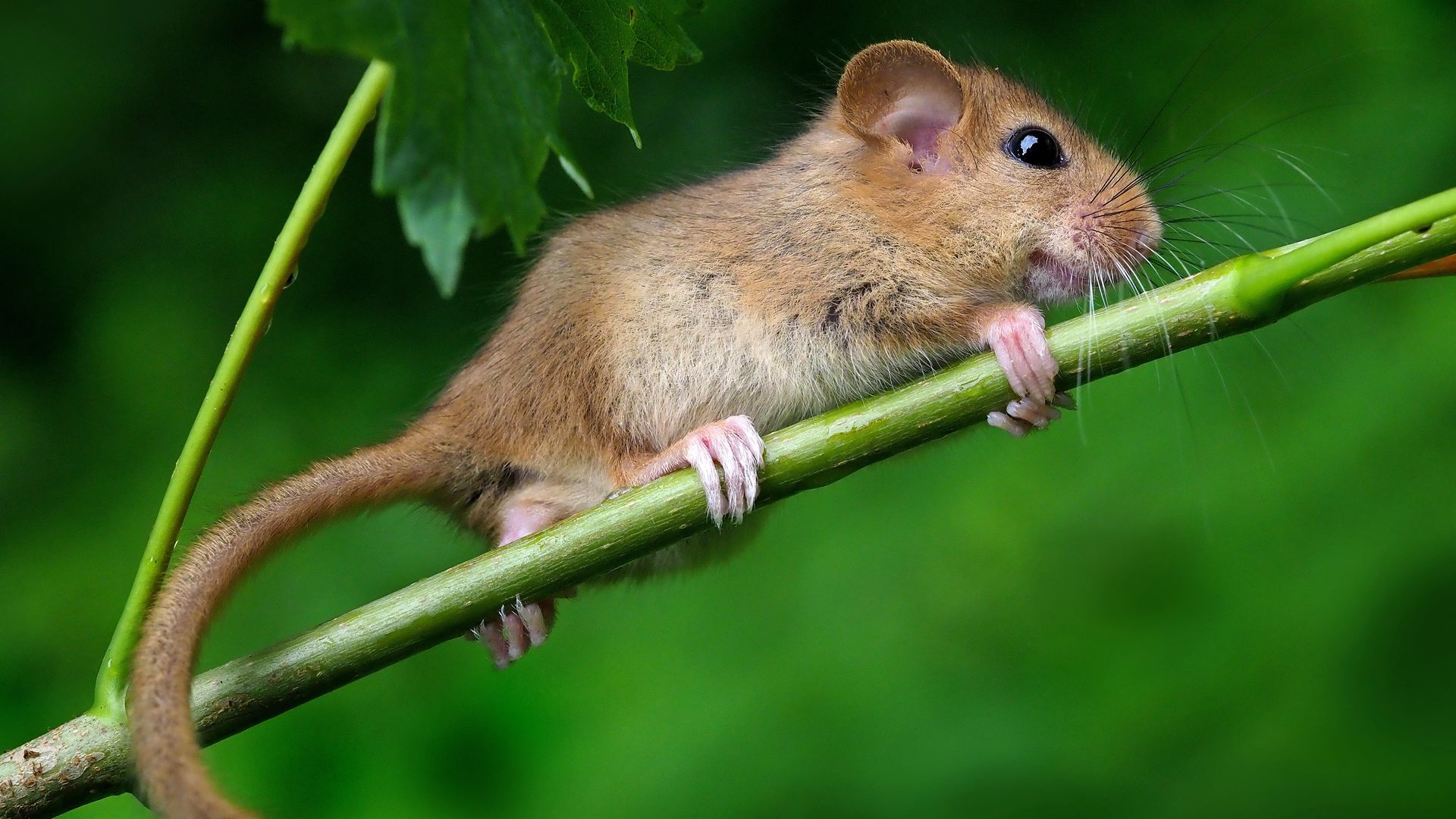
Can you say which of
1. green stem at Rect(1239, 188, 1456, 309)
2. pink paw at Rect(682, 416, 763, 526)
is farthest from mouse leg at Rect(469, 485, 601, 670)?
green stem at Rect(1239, 188, 1456, 309)

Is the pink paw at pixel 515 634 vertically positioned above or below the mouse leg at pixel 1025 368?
below

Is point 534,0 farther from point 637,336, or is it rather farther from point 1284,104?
point 1284,104

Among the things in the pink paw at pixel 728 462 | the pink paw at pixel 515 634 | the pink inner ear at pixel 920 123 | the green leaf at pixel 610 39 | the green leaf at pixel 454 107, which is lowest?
the pink paw at pixel 515 634

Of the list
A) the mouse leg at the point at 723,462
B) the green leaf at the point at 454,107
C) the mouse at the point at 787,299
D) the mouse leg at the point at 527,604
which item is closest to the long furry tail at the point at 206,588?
the mouse at the point at 787,299

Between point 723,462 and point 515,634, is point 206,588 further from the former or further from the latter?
point 723,462

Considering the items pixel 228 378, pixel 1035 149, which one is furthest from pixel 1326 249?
pixel 228 378

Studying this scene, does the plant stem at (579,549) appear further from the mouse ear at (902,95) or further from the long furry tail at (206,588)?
the mouse ear at (902,95)
